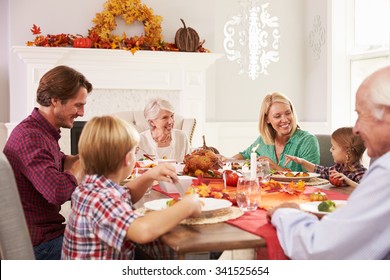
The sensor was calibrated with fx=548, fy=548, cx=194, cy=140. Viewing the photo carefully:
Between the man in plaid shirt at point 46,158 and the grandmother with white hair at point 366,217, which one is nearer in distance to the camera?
the grandmother with white hair at point 366,217

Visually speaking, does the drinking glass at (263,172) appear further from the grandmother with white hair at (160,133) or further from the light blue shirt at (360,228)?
the grandmother with white hair at (160,133)

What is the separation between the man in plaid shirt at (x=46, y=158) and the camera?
193 cm

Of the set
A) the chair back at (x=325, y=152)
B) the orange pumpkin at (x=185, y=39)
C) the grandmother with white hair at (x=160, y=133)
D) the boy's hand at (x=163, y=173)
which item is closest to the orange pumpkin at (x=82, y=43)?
the orange pumpkin at (x=185, y=39)

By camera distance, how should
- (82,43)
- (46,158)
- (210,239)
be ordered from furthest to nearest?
(82,43), (46,158), (210,239)

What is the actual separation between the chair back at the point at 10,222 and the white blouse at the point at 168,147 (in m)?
2.13

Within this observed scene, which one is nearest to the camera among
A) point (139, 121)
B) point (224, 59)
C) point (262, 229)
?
point (262, 229)

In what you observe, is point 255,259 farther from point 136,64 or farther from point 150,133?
point 136,64

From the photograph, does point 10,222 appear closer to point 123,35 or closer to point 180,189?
point 180,189

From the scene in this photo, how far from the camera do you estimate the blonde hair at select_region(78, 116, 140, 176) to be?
5.17ft

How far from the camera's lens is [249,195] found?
1.78 m

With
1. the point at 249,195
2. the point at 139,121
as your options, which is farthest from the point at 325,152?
the point at 249,195

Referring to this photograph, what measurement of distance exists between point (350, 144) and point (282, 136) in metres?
1.02

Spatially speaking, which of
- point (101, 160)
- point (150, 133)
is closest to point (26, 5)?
point (150, 133)

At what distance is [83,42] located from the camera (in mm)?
5332
